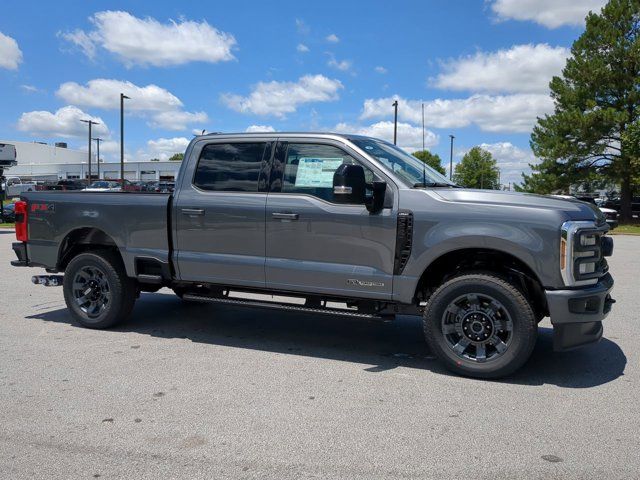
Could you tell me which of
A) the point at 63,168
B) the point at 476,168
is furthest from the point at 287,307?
the point at 63,168

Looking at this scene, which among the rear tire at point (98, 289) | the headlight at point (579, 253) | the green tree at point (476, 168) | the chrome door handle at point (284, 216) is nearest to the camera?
the headlight at point (579, 253)

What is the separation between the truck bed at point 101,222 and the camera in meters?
5.91

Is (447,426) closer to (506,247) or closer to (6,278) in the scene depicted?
(506,247)

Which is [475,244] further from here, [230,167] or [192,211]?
[192,211]

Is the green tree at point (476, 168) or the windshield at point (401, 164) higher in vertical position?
the green tree at point (476, 168)

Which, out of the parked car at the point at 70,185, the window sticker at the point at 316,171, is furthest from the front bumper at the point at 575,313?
the parked car at the point at 70,185

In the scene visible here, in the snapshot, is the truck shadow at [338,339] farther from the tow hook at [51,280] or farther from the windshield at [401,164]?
the windshield at [401,164]

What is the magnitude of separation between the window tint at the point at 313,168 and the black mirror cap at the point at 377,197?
329mm

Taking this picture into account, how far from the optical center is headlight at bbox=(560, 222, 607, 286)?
173 inches

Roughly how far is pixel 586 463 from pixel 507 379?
1459 millimetres

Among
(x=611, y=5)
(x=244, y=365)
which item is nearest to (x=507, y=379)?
(x=244, y=365)

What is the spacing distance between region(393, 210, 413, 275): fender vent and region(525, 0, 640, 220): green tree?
2879cm

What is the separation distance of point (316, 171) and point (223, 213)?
39.9 inches

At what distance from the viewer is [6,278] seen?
33.1 feet
